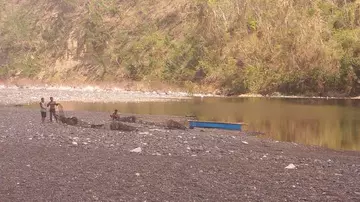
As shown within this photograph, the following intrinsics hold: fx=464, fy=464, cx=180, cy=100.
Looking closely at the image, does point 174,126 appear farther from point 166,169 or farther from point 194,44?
point 194,44

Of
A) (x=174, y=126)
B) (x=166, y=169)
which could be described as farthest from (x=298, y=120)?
(x=166, y=169)

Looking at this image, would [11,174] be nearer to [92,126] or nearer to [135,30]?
[92,126]

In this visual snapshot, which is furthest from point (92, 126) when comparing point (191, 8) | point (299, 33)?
point (191, 8)

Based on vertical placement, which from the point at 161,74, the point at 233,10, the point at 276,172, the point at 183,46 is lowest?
the point at 276,172

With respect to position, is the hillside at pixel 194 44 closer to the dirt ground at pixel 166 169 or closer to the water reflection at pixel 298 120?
the water reflection at pixel 298 120

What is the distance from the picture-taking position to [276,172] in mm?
13344

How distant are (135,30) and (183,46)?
17.5 meters

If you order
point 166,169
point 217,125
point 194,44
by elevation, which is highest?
point 194,44

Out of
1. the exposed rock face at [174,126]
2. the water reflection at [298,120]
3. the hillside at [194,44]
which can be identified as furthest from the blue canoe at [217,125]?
the hillside at [194,44]

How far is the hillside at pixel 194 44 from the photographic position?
55906 mm

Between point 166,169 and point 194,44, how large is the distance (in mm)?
57376

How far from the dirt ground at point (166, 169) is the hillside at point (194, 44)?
1476 inches

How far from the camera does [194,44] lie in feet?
229

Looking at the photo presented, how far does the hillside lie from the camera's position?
183ft
